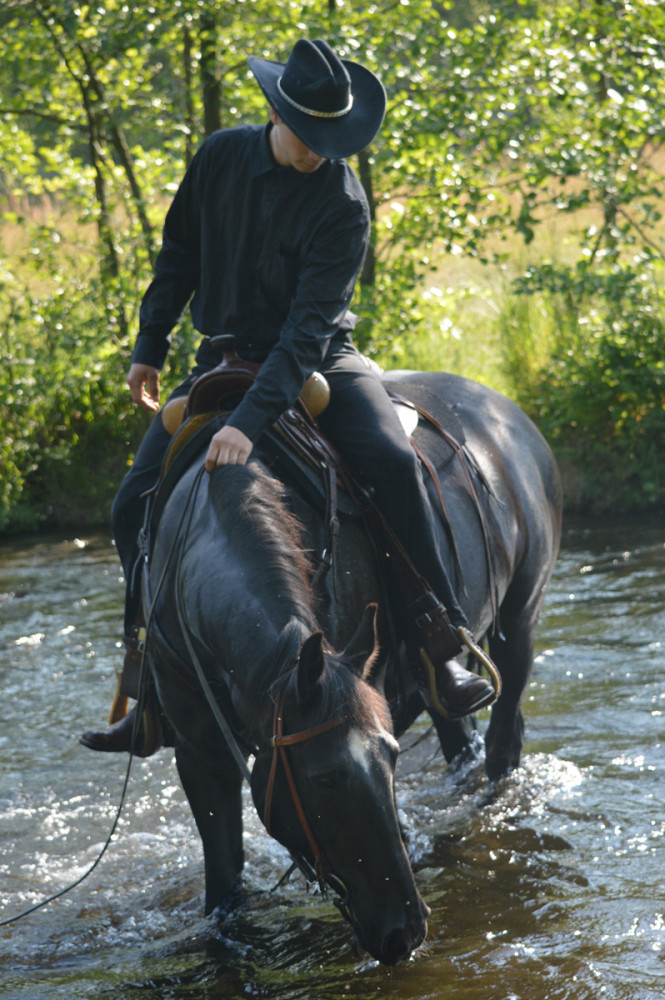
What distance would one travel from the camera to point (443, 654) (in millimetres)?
3646

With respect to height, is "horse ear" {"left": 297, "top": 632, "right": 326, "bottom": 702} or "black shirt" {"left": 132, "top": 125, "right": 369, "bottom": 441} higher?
"black shirt" {"left": 132, "top": 125, "right": 369, "bottom": 441}

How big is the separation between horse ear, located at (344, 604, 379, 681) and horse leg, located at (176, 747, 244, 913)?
1070 mm

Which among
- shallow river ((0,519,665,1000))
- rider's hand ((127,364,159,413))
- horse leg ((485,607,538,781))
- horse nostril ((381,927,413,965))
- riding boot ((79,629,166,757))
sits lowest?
shallow river ((0,519,665,1000))

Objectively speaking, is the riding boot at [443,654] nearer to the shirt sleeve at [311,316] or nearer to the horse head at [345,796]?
the shirt sleeve at [311,316]

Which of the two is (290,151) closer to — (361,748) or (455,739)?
(361,748)

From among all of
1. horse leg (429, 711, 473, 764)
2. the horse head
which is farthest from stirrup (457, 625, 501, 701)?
horse leg (429, 711, 473, 764)

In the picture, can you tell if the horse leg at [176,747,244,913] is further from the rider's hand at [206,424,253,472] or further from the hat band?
the hat band

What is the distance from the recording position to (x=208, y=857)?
372cm

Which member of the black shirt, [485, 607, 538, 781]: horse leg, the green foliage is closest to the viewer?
the black shirt

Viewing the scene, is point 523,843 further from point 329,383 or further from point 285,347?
point 285,347

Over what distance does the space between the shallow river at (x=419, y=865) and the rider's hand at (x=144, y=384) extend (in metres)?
1.88

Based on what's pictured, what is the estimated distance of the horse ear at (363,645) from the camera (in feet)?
8.73

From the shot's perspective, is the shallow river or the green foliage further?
the green foliage

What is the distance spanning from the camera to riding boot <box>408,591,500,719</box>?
3.60 m
